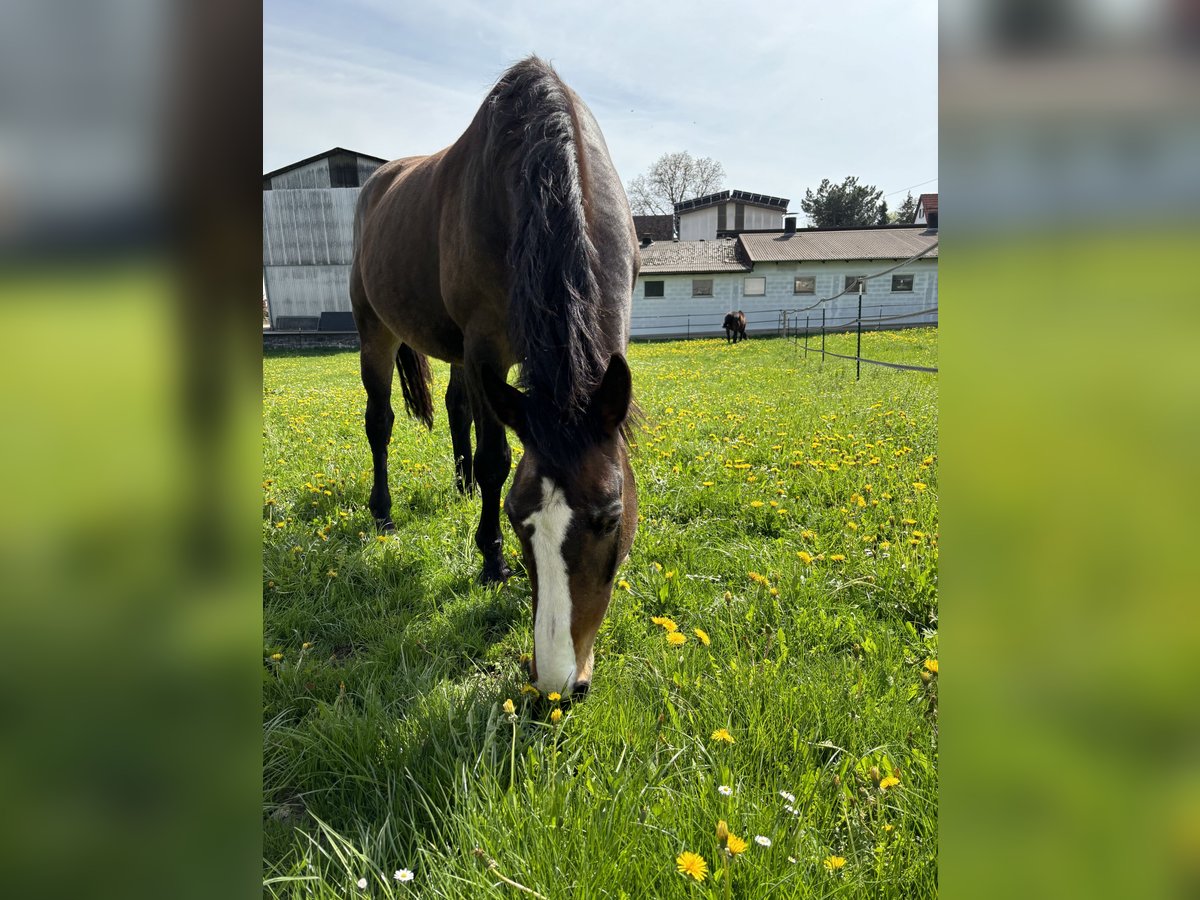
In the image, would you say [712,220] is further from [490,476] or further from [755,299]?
[490,476]

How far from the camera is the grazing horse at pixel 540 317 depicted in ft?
6.56

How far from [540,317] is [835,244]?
1295 inches

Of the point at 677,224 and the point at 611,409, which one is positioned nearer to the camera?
the point at 611,409

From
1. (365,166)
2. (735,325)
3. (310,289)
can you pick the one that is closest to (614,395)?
(735,325)

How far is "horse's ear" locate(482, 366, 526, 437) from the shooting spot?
214 centimetres

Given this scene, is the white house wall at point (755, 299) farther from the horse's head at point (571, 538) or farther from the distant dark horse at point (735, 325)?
the horse's head at point (571, 538)

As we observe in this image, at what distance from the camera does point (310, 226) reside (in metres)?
25.9

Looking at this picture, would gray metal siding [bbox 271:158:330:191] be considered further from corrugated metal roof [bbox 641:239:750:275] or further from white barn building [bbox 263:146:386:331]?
corrugated metal roof [bbox 641:239:750:275]

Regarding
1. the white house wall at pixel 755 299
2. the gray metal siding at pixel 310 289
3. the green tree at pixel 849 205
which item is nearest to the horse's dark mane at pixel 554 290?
the gray metal siding at pixel 310 289

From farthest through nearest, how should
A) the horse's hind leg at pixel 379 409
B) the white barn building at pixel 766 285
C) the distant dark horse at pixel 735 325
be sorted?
the white barn building at pixel 766 285, the distant dark horse at pixel 735 325, the horse's hind leg at pixel 379 409
